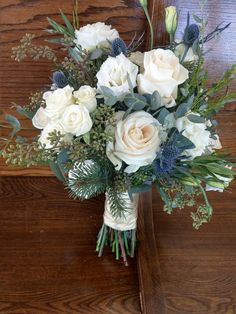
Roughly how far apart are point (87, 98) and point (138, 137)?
104mm

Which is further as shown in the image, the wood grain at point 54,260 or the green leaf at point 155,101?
the wood grain at point 54,260

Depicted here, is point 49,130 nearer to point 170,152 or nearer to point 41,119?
point 41,119

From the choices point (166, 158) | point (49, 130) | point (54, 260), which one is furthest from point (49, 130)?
point (54, 260)

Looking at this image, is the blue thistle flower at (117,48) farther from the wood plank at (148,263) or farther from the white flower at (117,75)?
the wood plank at (148,263)

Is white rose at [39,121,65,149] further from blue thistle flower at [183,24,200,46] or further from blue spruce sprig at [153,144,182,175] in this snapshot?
blue thistle flower at [183,24,200,46]

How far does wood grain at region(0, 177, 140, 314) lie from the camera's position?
2.78 ft

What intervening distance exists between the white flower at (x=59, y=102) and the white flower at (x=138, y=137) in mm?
93

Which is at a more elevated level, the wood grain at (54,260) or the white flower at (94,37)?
the white flower at (94,37)

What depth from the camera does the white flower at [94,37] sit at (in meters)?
0.78

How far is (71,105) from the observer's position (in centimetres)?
70

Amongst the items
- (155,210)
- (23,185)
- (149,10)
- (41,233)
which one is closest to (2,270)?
(41,233)

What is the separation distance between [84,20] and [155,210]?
1.59ft

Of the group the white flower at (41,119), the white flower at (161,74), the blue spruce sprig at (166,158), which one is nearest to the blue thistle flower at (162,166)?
the blue spruce sprig at (166,158)

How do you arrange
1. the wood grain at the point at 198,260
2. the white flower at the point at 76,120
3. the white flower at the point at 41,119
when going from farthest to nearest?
1. the wood grain at the point at 198,260
2. the white flower at the point at 41,119
3. the white flower at the point at 76,120
